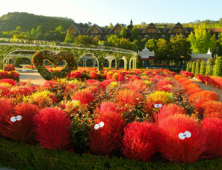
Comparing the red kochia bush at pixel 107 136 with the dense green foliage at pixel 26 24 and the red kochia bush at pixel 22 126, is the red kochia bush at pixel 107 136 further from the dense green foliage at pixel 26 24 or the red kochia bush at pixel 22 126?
the dense green foliage at pixel 26 24

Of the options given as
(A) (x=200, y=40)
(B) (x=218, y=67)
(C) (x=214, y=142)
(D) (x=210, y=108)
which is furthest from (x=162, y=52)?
(C) (x=214, y=142)

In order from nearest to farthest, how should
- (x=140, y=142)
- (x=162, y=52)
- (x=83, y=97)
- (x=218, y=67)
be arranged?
1. (x=140, y=142)
2. (x=83, y=97)
3. (x=218, y=67)
4. (x=162, y=52)

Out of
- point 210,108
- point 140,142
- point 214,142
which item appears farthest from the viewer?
point 210,108

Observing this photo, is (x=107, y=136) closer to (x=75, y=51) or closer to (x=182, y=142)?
(x=182, y=142)

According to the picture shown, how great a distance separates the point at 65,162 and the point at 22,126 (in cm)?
158

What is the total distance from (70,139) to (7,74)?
48.2ft

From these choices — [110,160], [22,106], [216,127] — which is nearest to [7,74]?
[22,106]

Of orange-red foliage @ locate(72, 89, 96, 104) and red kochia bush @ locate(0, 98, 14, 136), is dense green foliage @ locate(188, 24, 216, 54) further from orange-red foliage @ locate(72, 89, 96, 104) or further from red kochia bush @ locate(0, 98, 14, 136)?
red kochia bush @ locate(0, 98, 14, 136)

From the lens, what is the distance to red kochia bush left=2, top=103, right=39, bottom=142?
12.7 ft

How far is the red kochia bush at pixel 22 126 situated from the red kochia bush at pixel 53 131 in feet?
1.61

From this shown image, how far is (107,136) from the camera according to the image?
11.1 ft

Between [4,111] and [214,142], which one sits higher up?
[4,111]

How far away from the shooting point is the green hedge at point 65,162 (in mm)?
2842

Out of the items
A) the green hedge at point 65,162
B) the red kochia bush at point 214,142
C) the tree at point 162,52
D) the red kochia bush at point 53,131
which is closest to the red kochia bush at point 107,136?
the green hedge at point 65,162
